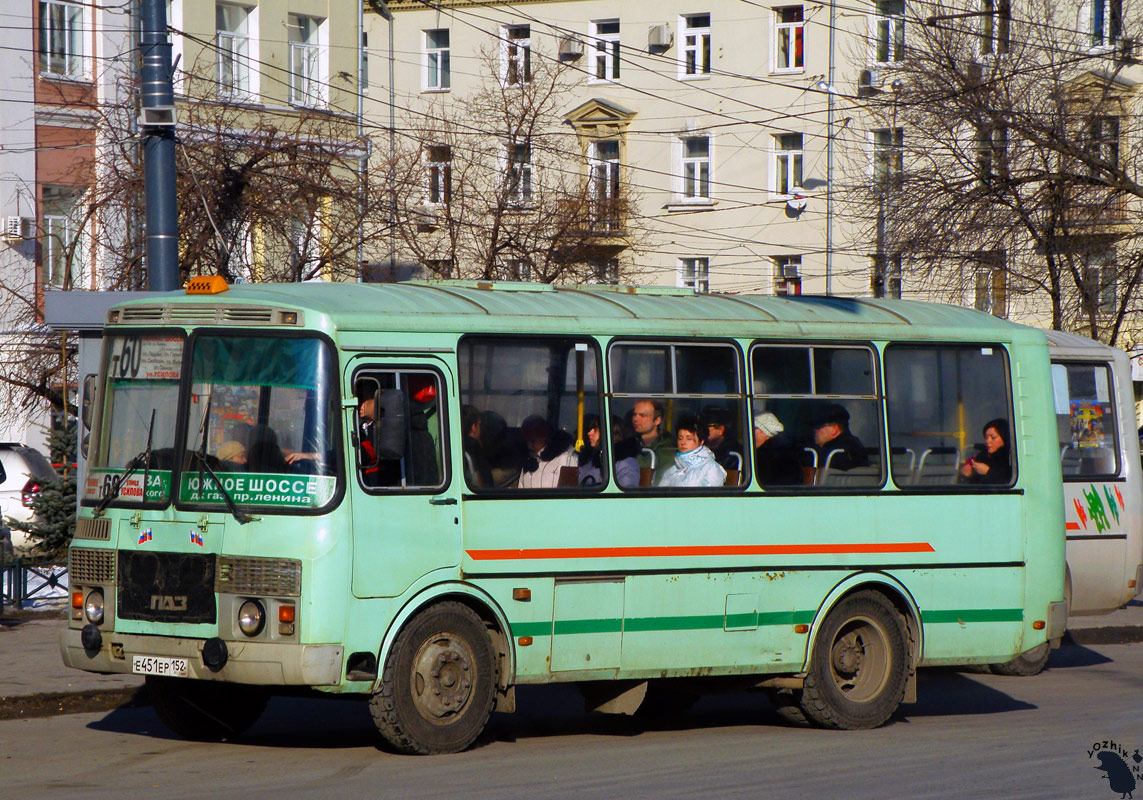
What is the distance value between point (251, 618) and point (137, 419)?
1443 millimetres

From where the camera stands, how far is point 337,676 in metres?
9.05

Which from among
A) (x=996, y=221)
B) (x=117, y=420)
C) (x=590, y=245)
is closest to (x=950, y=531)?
(x=117, y=420)

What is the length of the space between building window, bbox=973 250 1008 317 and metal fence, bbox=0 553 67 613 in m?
14.3

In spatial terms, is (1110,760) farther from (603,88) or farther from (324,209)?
(603,88)

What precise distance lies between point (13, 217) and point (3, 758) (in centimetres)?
1961

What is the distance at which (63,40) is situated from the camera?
2858cm

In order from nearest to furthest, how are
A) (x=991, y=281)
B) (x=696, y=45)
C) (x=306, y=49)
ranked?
(x=991, y=281)
(x=306, y=49)
(x=696, y=45)

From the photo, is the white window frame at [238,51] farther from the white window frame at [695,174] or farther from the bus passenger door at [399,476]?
the bus passenger door at [399,476]

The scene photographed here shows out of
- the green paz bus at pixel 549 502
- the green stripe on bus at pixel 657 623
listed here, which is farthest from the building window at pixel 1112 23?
the green stripe on bus at pixel 657 623

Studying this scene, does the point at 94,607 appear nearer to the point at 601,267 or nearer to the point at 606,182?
the point at 601,267

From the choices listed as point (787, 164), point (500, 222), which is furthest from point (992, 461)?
point (787, 164)

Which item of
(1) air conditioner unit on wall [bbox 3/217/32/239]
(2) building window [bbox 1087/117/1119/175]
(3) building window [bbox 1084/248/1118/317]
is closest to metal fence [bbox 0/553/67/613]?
(1) air conditioner unit on wall [bbox 3/217/32/239]

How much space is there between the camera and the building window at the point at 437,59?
49062 millimetres

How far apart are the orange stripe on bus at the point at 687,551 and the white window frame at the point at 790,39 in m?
34.9
